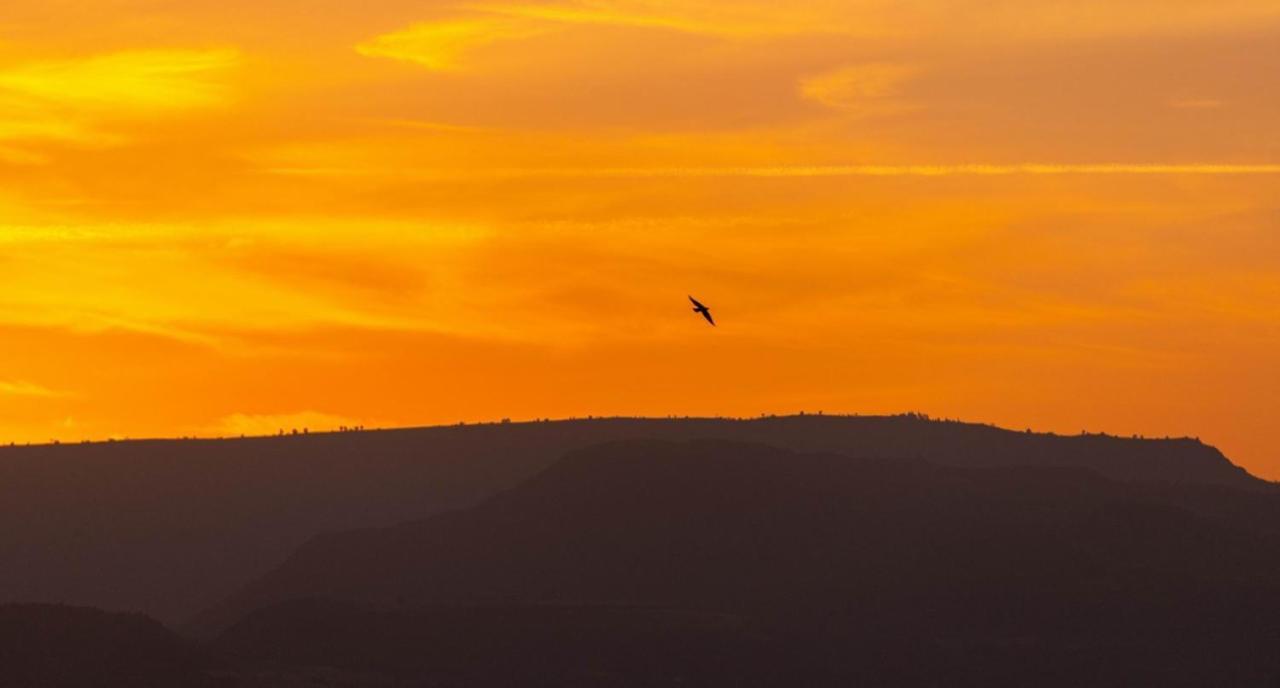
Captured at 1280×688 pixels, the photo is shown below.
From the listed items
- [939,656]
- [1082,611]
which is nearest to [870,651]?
[939,656]

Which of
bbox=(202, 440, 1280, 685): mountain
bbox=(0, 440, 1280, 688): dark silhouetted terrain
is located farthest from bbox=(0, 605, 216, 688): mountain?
bbox=(202, 440, 1280, 685): mountain

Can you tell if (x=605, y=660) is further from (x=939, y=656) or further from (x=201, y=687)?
(x=201, y=687)

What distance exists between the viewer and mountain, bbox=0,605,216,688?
451ft

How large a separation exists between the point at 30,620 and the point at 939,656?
60.5 m

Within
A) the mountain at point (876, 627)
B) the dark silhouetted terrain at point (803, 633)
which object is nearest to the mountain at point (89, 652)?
the dark silhouetted terrain at point (803, 633)

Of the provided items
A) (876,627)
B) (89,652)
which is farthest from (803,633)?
(89,652)

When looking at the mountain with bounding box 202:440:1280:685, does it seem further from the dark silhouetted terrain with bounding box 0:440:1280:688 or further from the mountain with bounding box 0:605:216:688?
the mountain with bounding box 0:605:216:688

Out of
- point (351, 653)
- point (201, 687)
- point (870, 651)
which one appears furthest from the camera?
point (870, 651)

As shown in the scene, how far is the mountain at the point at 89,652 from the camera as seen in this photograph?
137375 mm

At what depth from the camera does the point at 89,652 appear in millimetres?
141500

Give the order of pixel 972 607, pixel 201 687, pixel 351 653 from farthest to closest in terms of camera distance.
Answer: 1. pixel 972 607
2. pixel 351 653
3. pixel 201 687

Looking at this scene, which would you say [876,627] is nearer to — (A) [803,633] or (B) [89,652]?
(A) [803,633]

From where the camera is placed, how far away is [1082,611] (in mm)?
184000

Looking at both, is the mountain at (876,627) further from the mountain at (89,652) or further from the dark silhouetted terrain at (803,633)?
the mountain at (89,652)
